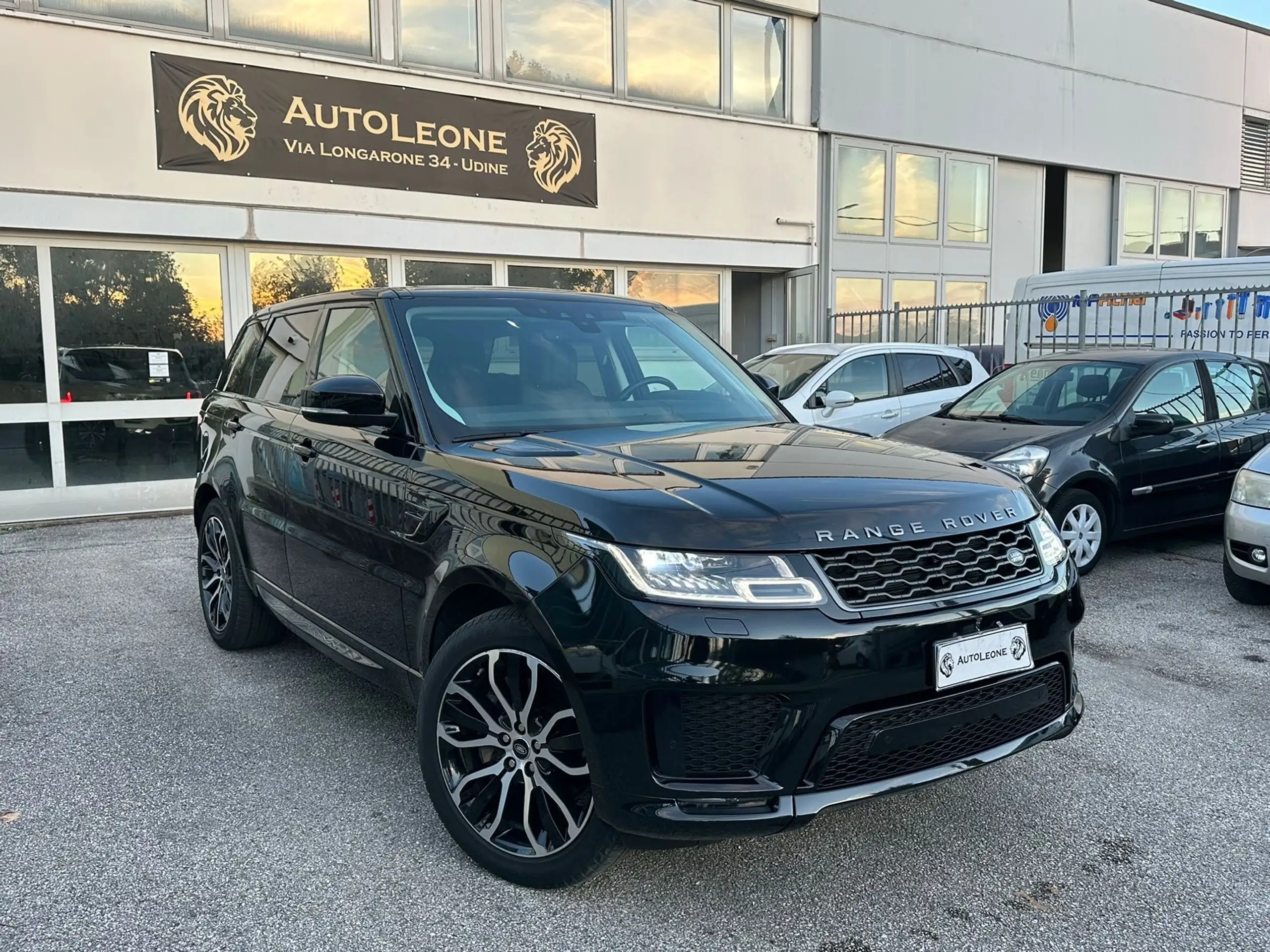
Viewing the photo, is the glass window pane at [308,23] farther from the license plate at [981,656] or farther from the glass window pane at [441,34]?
the license plate at [981,656]

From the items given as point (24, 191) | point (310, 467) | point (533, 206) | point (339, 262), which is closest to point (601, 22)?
point (533, 206)

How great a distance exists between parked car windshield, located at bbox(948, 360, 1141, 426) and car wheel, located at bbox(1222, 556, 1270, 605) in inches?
55.9

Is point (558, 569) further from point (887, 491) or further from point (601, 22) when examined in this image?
point (601, 22)

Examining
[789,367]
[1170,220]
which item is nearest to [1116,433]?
[789,367]

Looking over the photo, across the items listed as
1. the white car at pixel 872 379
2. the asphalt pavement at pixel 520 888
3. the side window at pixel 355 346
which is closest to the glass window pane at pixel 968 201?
the white car at pixel 872 379

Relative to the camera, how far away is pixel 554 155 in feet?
39.1

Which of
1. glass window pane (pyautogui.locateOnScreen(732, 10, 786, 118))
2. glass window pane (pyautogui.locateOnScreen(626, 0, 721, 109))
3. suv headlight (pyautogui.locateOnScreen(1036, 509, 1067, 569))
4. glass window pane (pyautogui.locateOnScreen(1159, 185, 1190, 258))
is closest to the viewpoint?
suv headlight (pyautogui.locateOnScreen(1036, 509, 1067, 569))

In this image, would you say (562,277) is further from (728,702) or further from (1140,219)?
(1140,219)

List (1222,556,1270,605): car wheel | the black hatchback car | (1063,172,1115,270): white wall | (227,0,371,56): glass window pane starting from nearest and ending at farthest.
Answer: (1222,556,1270,605): car wheel < the black hatchback car < (227,0,371,56): glass window pane < (1063,172,1115,270): white wall

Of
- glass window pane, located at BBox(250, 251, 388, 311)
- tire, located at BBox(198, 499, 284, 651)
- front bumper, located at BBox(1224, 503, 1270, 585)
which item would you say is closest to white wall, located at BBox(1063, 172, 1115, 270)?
glass window pane, located at BBox(250, 251, 388, 311)

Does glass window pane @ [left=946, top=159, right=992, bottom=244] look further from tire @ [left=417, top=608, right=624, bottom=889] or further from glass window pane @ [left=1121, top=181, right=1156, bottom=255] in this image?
tire @ [left=417, top=608, right=624, bottom=889]

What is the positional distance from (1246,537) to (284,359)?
5366mm

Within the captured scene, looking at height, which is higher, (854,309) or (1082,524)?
(854,309)

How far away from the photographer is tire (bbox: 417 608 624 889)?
2.59 metres
